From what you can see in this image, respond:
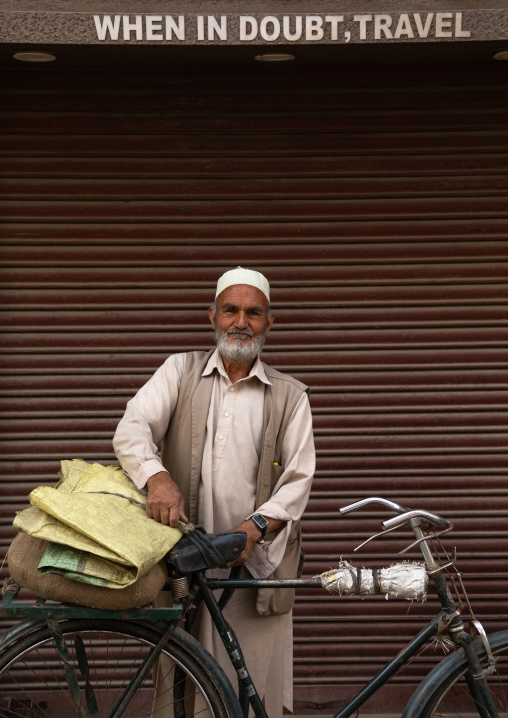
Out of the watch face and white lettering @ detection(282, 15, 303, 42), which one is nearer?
the watch face

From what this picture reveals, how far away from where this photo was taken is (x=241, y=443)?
3.81 meters

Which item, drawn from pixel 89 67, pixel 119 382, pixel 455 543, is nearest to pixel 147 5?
pixel 89 67

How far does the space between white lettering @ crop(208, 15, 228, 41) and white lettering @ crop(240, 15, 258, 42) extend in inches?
2.9

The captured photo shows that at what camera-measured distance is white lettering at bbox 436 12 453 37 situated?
427cm

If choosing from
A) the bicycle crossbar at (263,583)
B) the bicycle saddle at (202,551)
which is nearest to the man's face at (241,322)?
the bicycle saddle at (202,551)

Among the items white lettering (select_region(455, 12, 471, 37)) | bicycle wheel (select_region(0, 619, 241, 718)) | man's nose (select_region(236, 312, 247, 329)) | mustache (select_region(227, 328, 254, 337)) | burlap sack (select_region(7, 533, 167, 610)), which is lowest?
bicycle wheel (select_region(0, 619, 241, 718))

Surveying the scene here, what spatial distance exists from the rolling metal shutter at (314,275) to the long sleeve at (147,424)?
46.9 inches

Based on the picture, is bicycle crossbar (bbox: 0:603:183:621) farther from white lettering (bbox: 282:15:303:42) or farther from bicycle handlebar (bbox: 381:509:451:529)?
white lettering (bbox: 282:15:303:42)

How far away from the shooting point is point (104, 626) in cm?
334

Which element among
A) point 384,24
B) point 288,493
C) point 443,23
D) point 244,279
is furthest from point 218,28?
point 288,493

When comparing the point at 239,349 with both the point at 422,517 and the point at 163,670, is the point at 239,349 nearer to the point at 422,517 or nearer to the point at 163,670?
the point at 422,517

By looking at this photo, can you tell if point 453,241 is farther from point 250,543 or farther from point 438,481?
point 250,543

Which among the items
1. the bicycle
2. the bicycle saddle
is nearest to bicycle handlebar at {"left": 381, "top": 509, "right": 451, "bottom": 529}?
the bicycle

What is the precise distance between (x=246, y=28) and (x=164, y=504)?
2.24 meters
